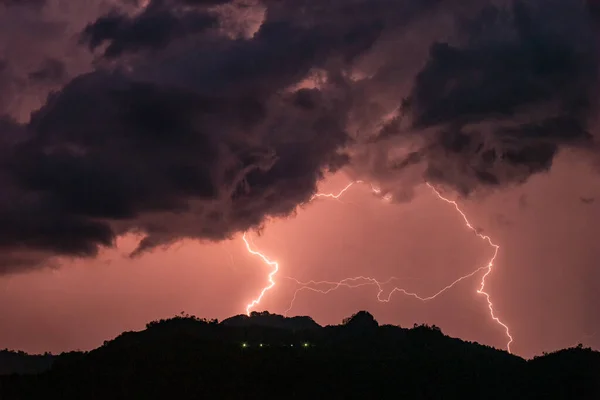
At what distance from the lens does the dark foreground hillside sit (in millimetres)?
88312

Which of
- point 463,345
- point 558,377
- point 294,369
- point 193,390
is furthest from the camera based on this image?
point 463,345

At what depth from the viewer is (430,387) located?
95750 mm

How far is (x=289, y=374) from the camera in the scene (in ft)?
303

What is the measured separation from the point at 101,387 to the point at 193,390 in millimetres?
9305

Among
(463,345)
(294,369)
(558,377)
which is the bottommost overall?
(294,369)

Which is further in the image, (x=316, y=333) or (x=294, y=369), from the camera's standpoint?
(x=316, y=333)

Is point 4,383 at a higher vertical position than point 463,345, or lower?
lower

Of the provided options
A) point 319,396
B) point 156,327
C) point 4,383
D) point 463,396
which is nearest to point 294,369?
point 319,396

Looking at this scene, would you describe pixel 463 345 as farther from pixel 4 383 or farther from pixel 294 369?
pixel 4 383

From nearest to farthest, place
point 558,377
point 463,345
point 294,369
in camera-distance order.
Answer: point 294,369, point 558,377, point 463,345

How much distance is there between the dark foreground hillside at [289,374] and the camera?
88312 millimetres


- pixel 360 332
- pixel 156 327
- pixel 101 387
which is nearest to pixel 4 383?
pixel 101 387

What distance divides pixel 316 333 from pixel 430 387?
4066 centimetres

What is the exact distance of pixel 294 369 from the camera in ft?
306
